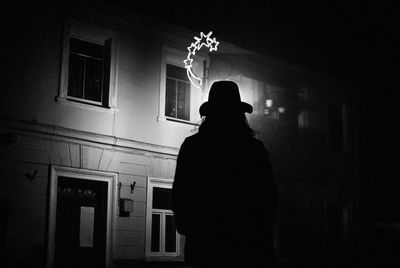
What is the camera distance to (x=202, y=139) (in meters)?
2.98

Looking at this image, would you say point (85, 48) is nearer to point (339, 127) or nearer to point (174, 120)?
point (174, 120)

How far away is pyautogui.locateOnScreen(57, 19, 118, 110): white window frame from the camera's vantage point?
41.6 ft

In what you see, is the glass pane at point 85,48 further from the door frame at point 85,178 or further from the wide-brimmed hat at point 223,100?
the wide-brimmed hat at point 223,100

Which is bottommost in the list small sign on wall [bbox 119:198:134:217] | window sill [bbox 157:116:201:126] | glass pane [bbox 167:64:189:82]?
small sign on wall [bbox 119:198:134:217]

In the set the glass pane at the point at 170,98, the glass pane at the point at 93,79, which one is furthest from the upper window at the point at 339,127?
the glass pane at the point at 93,79

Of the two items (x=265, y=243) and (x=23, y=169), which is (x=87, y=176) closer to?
(x=23, y=169)

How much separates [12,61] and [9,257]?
169 inches

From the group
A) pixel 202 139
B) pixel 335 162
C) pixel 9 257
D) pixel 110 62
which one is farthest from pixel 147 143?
pixel 202 139

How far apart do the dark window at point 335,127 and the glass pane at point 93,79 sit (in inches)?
414

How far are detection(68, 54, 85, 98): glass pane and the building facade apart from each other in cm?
3

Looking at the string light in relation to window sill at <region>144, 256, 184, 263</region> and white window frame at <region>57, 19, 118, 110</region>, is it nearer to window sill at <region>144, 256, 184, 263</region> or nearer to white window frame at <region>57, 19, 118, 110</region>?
white window frame at <region>57, 19, 118, 110</region>

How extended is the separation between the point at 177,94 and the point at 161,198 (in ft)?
9.96

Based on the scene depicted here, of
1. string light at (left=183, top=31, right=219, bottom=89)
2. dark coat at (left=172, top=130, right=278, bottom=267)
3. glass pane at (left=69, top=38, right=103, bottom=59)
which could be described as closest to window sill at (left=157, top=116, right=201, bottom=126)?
string light at (left=183, top=31, right=219, bottom=89)

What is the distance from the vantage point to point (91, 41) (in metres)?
13.5
